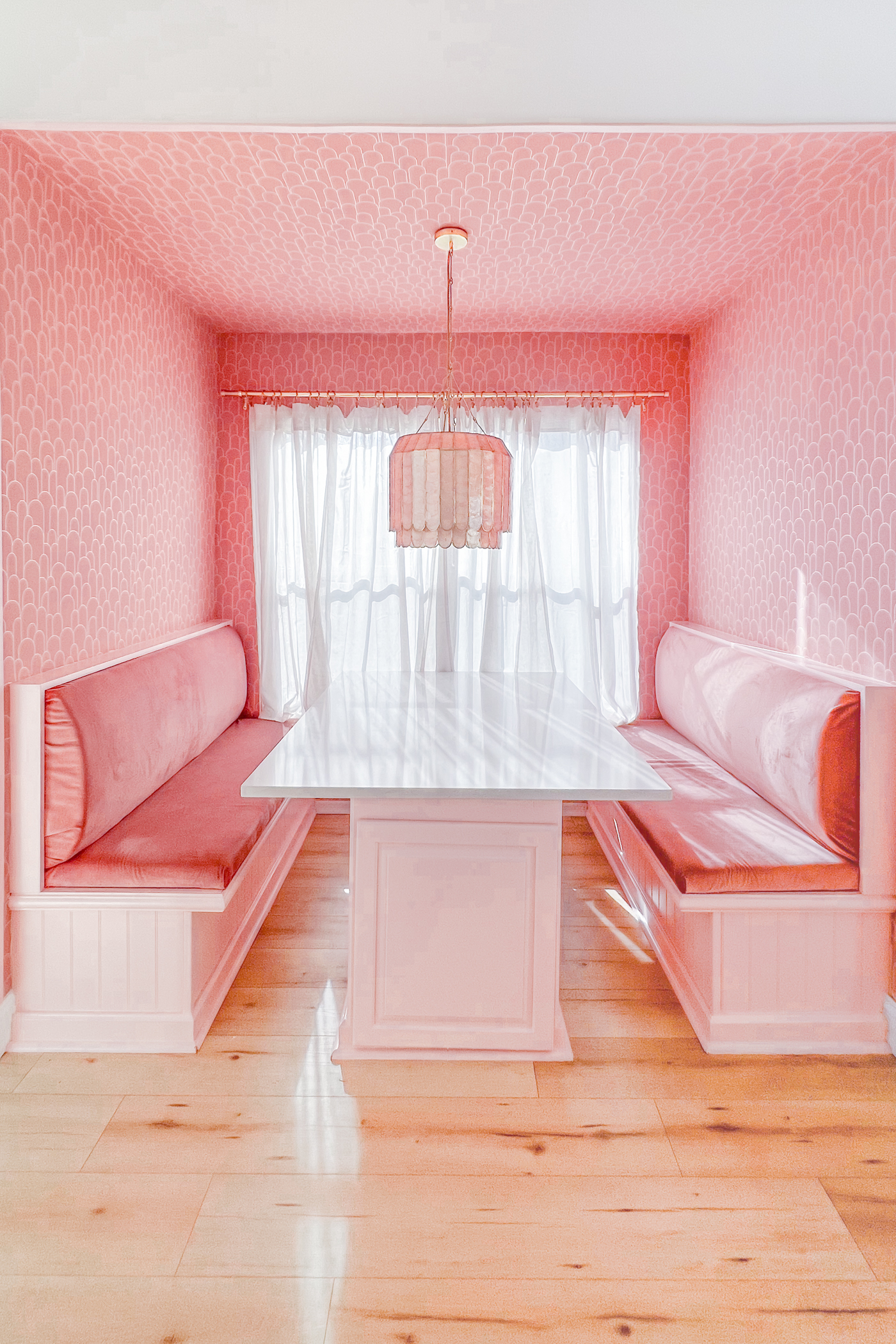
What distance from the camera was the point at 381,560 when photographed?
150 inches

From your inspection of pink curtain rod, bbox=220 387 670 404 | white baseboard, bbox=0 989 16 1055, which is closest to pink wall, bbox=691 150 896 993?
pink curtain rod, bbox=220 387 670 404

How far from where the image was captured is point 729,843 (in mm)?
2203

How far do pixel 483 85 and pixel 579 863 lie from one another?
106 inches

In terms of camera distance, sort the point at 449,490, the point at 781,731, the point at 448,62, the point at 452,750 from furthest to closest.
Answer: the point at 781,731
the point at 449,490
the point at 452,750
the point at 448,62

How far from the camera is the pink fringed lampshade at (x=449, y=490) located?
Result: 2.26m

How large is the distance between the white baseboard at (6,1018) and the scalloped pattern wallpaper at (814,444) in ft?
8.06

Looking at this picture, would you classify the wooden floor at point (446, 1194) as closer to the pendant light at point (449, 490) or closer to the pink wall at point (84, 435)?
the pink wall at point (84, 435)

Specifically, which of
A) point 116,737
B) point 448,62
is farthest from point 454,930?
point 448,62

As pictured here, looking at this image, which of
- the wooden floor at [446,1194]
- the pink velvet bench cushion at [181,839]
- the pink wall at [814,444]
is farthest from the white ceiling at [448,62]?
the wooden floor at [446,1194]

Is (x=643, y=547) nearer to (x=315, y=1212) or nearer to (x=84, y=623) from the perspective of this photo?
(x=84, y=623)

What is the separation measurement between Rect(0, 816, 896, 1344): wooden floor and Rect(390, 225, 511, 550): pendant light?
1382 millimetres

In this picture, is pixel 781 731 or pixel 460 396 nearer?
pixel 781 731

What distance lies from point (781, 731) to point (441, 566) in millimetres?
1854

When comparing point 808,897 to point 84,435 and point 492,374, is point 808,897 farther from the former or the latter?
point 492,374
